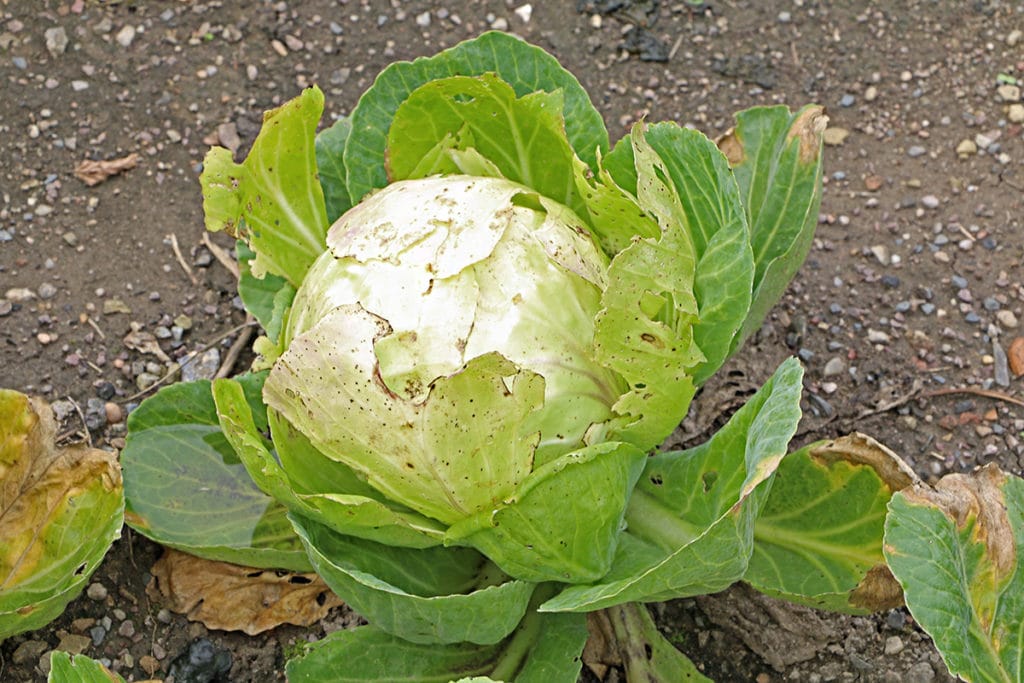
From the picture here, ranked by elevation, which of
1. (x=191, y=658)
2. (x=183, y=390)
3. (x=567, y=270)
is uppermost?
(x=567, y=270)

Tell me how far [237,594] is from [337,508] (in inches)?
33.2

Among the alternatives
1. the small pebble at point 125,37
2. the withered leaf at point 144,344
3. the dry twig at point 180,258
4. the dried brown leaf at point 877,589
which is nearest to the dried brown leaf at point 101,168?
the dry twig at point 180,258

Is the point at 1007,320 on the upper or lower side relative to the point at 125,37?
lower

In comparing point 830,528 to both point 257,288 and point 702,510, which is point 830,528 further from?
point 257,288

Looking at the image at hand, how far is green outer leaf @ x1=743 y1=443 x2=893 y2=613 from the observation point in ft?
8.12

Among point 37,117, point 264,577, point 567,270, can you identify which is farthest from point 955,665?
point 37,117

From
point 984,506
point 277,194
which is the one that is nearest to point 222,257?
point 277,194

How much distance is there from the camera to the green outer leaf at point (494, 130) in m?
2.58

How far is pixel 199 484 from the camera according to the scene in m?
2.79

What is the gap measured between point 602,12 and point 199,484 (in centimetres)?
237

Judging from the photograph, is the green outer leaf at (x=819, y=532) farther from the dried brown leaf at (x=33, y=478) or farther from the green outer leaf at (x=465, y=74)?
the dried brown leaf at (x=33, y=478)

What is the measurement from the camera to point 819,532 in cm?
259

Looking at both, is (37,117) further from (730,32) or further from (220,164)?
(730,32)

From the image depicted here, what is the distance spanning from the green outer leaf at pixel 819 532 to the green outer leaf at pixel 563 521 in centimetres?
45
